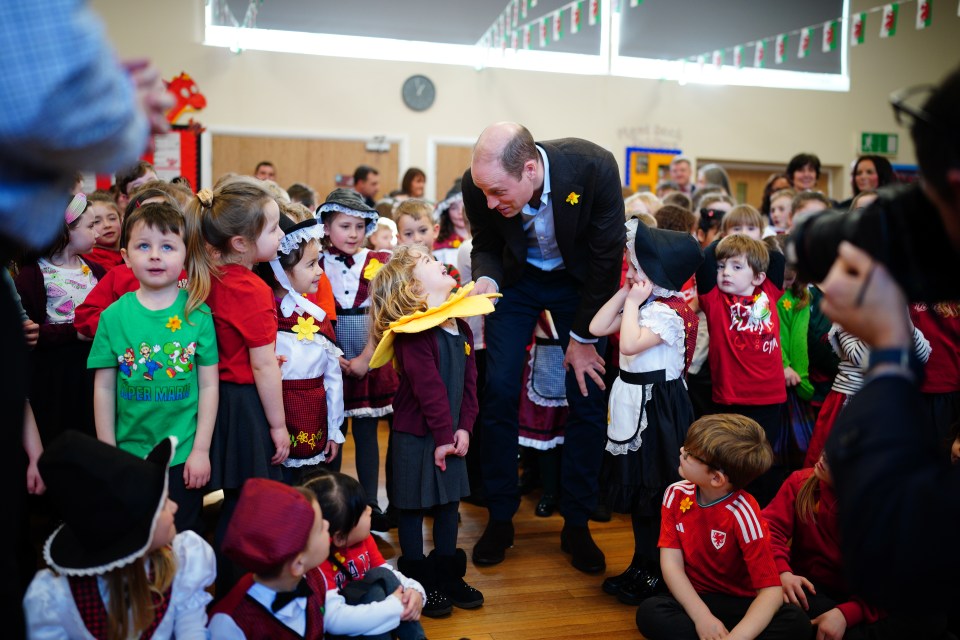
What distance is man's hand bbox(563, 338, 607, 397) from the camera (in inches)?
108

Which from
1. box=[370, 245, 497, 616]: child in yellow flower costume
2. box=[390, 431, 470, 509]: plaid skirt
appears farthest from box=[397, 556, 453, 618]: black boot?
box=[390, 431, 470, 509]: plaid skirt

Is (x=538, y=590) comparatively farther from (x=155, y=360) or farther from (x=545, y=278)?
(x=155, y=360)

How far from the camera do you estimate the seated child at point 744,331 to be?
10.0 feet

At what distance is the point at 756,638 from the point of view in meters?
2.13

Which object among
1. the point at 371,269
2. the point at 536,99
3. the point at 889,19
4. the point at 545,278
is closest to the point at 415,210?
the point at 371,269

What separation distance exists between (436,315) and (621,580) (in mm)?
1067

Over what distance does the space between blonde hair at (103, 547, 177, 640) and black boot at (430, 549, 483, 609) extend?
3.42 ft

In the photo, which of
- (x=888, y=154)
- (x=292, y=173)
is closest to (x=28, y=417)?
(x=292, y=173)

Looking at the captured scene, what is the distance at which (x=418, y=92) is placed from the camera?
797 centimetres

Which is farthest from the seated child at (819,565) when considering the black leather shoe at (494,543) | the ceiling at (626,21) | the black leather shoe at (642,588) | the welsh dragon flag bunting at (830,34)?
the welsh dragon flag bunting at (830,34)

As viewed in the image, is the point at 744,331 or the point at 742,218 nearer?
the point at 744,331

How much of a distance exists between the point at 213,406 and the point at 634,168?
23.5ft

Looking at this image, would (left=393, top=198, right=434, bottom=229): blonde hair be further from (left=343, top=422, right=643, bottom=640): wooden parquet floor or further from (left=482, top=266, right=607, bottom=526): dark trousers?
(left=343, top=422, right=643, bottom=640): wooden parquet floor

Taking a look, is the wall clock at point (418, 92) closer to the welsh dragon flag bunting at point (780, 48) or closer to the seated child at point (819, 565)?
the welsh dragon flag bunting at point (780, 48)
